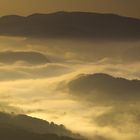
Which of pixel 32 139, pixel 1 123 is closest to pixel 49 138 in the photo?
pixel 32 139

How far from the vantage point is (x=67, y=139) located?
199125mm

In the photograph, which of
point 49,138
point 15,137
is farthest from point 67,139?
point 15,137

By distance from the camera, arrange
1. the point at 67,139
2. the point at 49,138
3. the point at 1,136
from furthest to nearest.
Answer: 1. the point at 67,139
2. the point at 49,138
3. the point at 1,136

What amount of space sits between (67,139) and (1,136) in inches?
1548

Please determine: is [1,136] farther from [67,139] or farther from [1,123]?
[67,139]

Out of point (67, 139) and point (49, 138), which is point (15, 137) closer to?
point (49, 138)

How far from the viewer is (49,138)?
182 meters

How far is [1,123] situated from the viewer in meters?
190

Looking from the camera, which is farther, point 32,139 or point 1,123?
point 1,123

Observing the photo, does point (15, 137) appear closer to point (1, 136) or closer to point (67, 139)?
point (1, 136)

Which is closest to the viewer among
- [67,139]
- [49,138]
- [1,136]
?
[1,136]

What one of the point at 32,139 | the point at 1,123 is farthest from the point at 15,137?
the point at 1,123

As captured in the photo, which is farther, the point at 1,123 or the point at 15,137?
the point at 1,123

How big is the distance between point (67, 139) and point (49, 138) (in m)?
18.4
